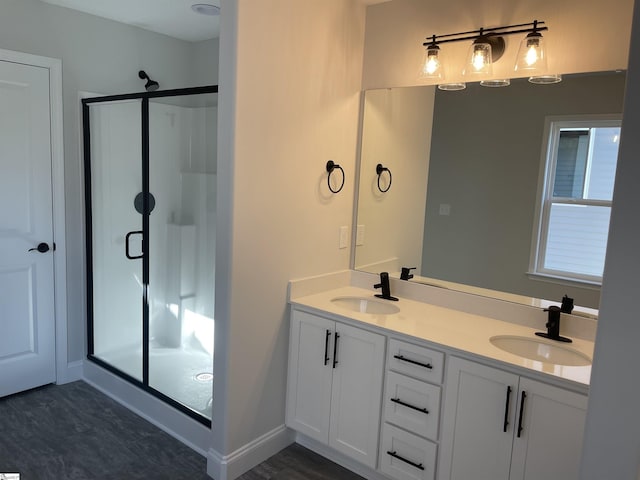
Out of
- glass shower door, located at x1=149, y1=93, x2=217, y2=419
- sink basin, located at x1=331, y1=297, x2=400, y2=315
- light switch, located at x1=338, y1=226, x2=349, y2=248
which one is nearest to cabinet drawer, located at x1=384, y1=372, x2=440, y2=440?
sink basin, located at x1=331, y1=297, x2=400, y2=315

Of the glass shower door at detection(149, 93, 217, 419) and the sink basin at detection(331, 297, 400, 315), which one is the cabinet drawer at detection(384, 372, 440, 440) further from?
the glass shower door at detection(149, 93, 217, 419)

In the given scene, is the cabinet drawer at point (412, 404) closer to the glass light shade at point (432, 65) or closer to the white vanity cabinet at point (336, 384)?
the white vanity cabinet at point (336, 384)

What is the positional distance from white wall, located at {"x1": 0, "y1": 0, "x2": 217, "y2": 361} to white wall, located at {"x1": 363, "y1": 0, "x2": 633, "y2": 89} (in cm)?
177

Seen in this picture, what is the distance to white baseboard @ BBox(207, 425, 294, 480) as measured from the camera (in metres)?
2.35

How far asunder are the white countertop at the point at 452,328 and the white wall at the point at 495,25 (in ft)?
3.99

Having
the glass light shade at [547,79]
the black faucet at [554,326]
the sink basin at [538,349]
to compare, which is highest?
the glass light shade at [547,79]

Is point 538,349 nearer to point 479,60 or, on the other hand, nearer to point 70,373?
point 479,60

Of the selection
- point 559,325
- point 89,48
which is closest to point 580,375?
point 559,325

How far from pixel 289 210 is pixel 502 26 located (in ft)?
4.54

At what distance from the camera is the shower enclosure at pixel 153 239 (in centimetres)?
289

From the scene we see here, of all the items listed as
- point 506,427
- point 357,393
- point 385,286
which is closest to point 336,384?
point 357,393

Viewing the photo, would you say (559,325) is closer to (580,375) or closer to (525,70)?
(580,375)

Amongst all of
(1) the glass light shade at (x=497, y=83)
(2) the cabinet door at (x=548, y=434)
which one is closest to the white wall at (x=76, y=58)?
(1) the glass light shade at (x=497, y=83)

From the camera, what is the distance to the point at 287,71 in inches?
92.3
